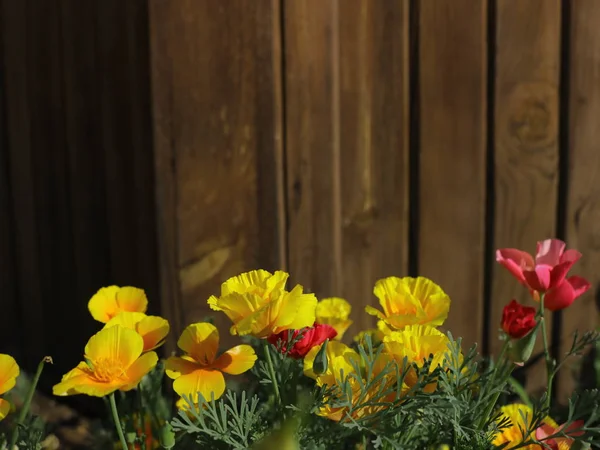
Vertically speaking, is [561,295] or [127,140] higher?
[127,140]

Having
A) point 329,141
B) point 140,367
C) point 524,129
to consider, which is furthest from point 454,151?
point 140,367

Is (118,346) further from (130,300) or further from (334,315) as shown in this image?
(334,315)

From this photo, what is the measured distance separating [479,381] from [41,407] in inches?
61.5

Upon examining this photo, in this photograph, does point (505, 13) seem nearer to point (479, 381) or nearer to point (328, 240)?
point (328, 240)

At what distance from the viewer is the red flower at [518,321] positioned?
84 cm

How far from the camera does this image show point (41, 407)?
6.48 feet

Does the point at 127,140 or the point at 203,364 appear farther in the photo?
the point at 127,140

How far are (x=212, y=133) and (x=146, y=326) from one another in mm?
865

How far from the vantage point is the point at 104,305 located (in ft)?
2.94

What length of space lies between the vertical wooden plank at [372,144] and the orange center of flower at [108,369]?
1.09m

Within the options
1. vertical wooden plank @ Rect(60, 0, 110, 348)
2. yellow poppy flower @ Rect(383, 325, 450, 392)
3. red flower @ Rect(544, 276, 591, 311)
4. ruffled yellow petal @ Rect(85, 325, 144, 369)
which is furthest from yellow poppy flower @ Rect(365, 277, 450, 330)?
vertical wooden plank @ Rect(60, 0, 110, 348)

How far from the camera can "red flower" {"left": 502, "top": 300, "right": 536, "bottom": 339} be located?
841 millimetres

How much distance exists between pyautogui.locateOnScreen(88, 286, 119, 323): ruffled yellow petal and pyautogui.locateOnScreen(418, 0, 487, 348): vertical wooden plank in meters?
1.03

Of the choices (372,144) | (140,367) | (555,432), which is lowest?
(555,432)
